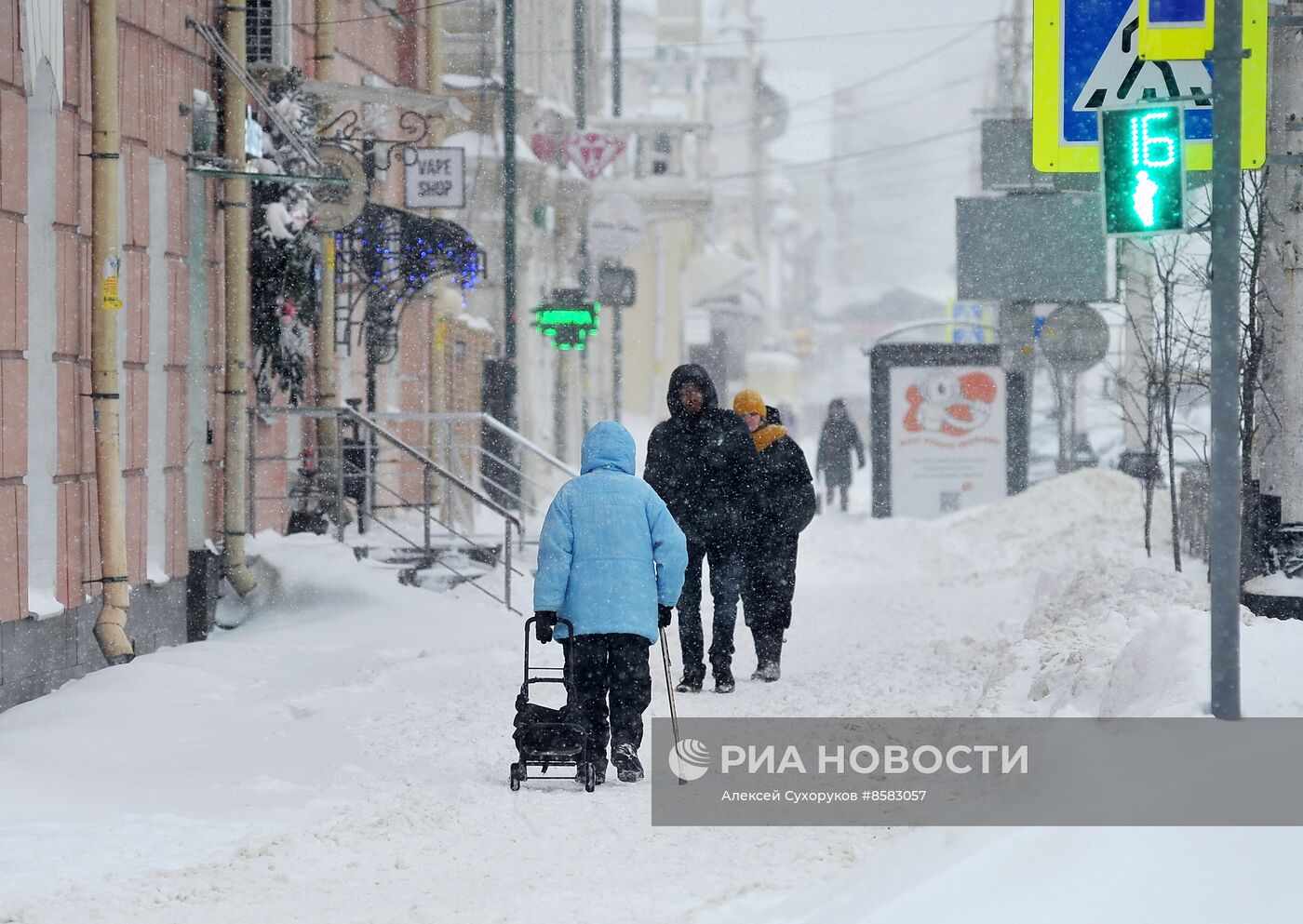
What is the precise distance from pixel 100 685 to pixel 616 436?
3791mm

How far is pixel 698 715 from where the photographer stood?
9.39 m

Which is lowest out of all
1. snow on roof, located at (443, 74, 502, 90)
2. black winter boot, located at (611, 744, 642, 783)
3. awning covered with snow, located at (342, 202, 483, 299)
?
black winter boot, located at (611, 744, 642, 783)

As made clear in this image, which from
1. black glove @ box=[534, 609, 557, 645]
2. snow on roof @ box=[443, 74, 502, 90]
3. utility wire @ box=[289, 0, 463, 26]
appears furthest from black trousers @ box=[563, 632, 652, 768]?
snow on roof @ box=[443, 74, 502, 90]

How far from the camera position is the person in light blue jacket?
24.8 ft

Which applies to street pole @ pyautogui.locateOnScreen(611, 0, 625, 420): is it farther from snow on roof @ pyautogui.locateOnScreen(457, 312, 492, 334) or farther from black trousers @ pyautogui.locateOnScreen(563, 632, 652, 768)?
black trousers @ pyautogui.locateOnScreen(563, 632, 652, 768)

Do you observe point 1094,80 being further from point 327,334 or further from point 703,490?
point 327,334

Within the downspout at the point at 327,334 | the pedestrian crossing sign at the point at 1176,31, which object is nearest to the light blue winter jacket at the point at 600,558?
the pedestrian crossing sign at the point at 1176,31

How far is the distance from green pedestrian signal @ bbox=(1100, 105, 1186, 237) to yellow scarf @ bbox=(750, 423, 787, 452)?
4.35 metres

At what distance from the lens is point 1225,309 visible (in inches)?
258

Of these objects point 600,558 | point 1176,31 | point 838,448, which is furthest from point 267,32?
point 838,448

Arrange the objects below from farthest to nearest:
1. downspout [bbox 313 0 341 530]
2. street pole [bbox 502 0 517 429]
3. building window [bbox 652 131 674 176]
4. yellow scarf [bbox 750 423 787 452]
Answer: building window [bbox 652 131 674 176]
street pole [bbox 502 0 517 429]
downspout [bbox 313 0 341 530]
yellow scarf [bbox 750 423 787 452]

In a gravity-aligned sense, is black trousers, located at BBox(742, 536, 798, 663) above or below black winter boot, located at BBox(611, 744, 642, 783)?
above

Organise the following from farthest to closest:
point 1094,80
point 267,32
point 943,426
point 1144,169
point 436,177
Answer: point 943,426 → point 436,177 → point 267,32 → point 1094,80 → point 1144,169

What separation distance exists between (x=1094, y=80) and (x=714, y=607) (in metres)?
3.49
